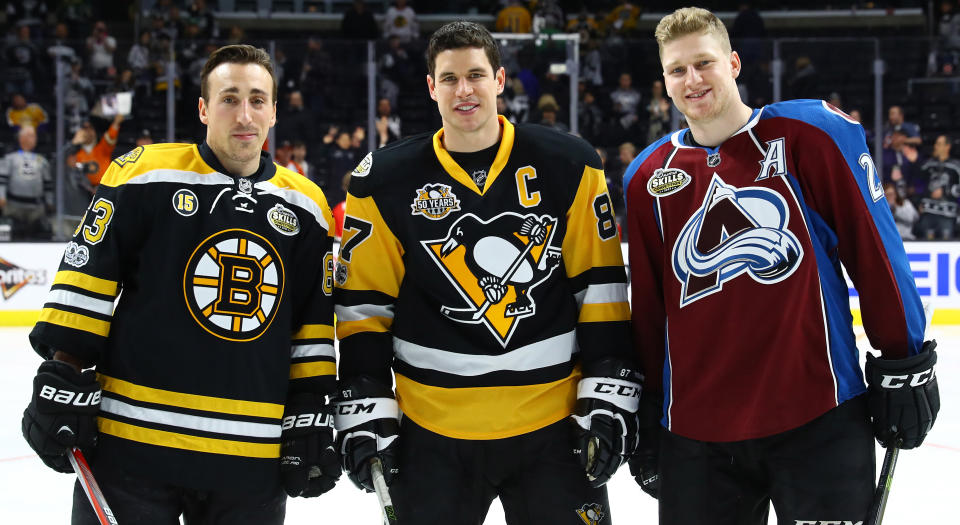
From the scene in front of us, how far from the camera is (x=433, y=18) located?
50.1 ft

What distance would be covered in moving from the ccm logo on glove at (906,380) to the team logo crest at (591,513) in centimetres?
69

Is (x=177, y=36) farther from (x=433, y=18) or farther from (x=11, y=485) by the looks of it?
(x=11, y=485)

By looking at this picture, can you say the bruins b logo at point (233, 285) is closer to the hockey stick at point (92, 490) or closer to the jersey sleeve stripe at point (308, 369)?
the jersey sleeve stripe at point (308, 369)

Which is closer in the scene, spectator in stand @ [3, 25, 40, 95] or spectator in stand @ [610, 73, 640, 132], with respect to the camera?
spectator in stand @ [610, 73, 640, 132]

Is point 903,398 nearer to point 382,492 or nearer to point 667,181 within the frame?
point 667,181

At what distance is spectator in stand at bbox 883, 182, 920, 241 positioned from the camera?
28.0ft

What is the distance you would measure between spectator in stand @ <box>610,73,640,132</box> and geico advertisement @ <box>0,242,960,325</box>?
1.98 meters

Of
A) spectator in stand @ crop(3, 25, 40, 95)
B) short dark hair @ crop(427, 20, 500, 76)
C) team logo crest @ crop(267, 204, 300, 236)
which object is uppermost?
spectator in stand @ crop(3, 25, 40, 95)

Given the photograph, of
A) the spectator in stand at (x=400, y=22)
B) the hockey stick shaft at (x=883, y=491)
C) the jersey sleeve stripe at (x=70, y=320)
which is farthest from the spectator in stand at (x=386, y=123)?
the hockey stick shaft at (x=883, y=491)

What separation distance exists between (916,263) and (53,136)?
717 centimetres

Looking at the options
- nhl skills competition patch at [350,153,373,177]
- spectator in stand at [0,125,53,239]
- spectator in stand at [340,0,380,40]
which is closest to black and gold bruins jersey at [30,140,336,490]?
nhl skills competition patch at [350,153,373,177]

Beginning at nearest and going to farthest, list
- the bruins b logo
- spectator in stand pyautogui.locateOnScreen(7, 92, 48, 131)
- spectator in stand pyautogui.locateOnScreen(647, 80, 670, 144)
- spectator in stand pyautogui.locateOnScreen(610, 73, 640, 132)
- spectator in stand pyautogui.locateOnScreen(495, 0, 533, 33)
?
the bruins b logo < spectator in stand pyautogui.locateOnScreen(7, 92, 48, 131) < spectator in stand pyautogui.locateOnScreen(647, 80, 670, 144) < spectator in stand pyautogui.locateOnScreen(610, 73, 640, 132) < spectator in stand pyautogui.locateOnScreen(495, 0, 533, 33)

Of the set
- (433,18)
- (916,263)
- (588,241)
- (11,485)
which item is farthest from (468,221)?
(433,18)

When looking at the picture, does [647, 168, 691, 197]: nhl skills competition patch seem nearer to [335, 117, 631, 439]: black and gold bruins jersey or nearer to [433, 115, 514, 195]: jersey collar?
[335, 117, 631, 439]: black and gold bruins jersey
